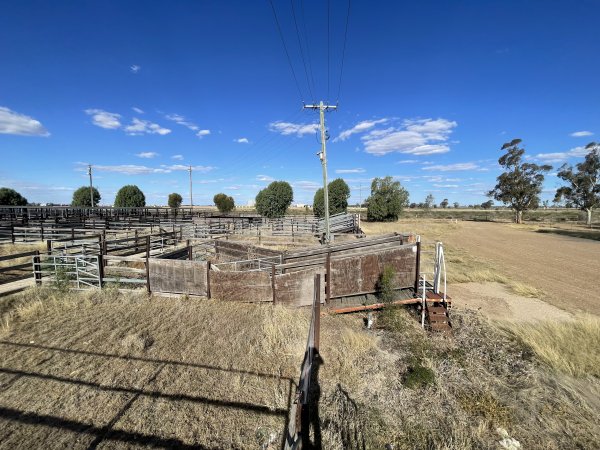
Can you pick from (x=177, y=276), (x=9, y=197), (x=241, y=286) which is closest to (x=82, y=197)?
(x=9, y=197)

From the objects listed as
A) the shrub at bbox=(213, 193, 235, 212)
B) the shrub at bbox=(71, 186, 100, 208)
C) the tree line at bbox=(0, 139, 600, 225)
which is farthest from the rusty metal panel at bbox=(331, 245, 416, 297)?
the shrub at bbox=(213, 193, 235, 212)

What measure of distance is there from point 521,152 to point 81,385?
75567 millimetres

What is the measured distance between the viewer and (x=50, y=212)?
42.7 metres

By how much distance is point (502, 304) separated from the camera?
31.2 feet

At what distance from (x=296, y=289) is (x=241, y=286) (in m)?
1.65

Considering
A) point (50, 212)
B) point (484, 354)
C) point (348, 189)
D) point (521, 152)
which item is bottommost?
point (484, 354)

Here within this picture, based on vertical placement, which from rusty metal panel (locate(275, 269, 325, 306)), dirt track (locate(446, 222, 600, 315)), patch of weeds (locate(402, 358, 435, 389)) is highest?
rusty metal panel (locate(275, 269, 325, 306))

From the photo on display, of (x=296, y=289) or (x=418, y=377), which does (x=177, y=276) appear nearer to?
(x=296, y=289)

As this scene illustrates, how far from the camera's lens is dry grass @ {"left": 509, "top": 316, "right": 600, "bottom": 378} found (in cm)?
536

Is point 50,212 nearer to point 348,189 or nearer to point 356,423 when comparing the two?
point 348,189

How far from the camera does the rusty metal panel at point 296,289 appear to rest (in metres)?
8.18

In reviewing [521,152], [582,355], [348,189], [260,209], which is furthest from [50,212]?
[521,152]

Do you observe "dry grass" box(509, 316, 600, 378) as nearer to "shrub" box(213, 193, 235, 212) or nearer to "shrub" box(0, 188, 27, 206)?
"shrub" box(213, 193, 235, 212)

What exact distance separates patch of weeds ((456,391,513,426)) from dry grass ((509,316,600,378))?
2.00 meters
